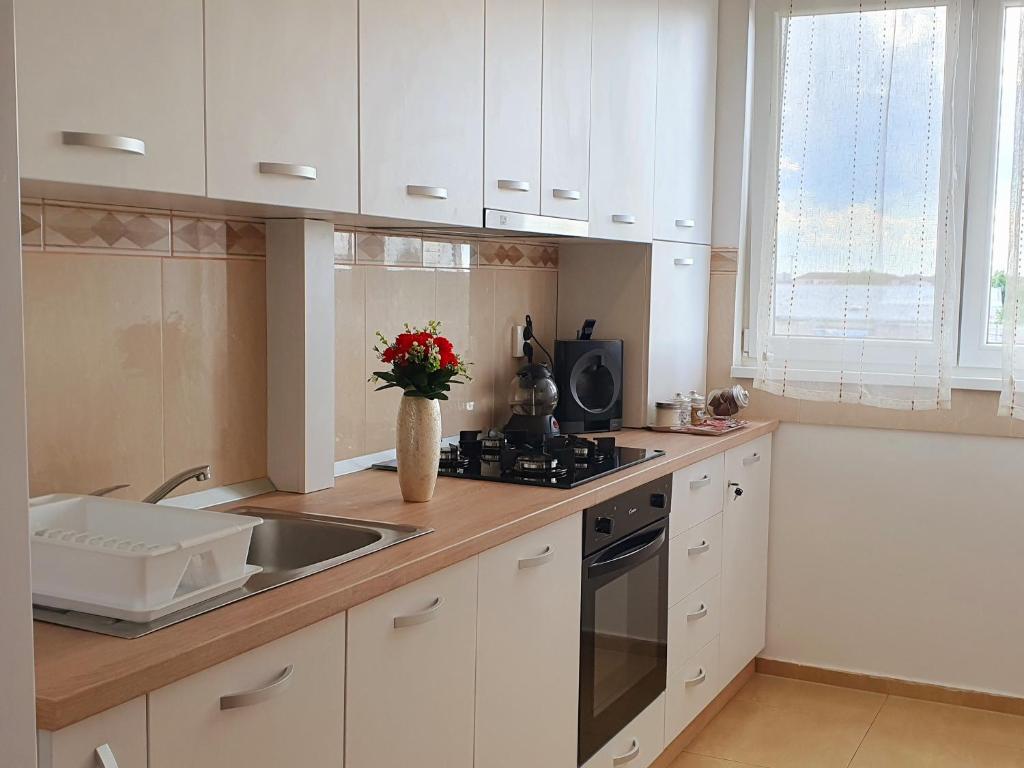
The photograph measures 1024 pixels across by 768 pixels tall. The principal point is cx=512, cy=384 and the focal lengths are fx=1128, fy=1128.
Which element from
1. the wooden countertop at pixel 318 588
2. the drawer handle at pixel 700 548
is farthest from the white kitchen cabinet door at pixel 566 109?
the drawer handle at pixel 700 548

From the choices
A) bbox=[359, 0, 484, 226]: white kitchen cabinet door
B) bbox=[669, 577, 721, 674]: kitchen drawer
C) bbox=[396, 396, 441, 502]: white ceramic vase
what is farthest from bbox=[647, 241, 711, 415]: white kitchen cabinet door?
bbox=[396, 396, 441, 502]: white ceramic vase

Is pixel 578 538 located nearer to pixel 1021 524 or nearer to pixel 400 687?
pixel 400 687

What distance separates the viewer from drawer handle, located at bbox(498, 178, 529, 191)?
2608mm

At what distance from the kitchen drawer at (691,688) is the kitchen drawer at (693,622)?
0.03 meters

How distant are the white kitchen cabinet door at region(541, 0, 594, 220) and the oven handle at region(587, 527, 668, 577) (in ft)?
2.85

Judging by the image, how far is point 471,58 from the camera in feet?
8.13

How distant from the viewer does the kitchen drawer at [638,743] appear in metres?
2.70

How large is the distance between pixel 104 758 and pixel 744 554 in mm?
2736

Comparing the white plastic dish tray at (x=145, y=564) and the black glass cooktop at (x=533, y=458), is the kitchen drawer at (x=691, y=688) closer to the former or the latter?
the black glass cooktop at (x=533, y=458)

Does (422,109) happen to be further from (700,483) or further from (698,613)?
(698,613)

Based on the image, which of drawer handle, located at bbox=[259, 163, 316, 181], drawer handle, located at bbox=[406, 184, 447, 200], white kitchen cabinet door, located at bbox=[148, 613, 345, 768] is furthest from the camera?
drawer handle, located at bbox=[406, 184, 447, 200]

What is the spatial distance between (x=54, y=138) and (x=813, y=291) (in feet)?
9.23

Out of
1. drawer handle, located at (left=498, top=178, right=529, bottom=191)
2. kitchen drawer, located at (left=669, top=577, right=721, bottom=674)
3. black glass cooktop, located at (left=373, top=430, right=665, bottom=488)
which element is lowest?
kitchen drawer, located at (left=669, top=577, right=721, bottom=674)

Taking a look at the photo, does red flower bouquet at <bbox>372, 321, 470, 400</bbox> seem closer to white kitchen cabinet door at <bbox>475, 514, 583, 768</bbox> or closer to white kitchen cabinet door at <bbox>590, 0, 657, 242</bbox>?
white kitchen cabinet door at <bbox>475, 514, 583, 768</bbox>
